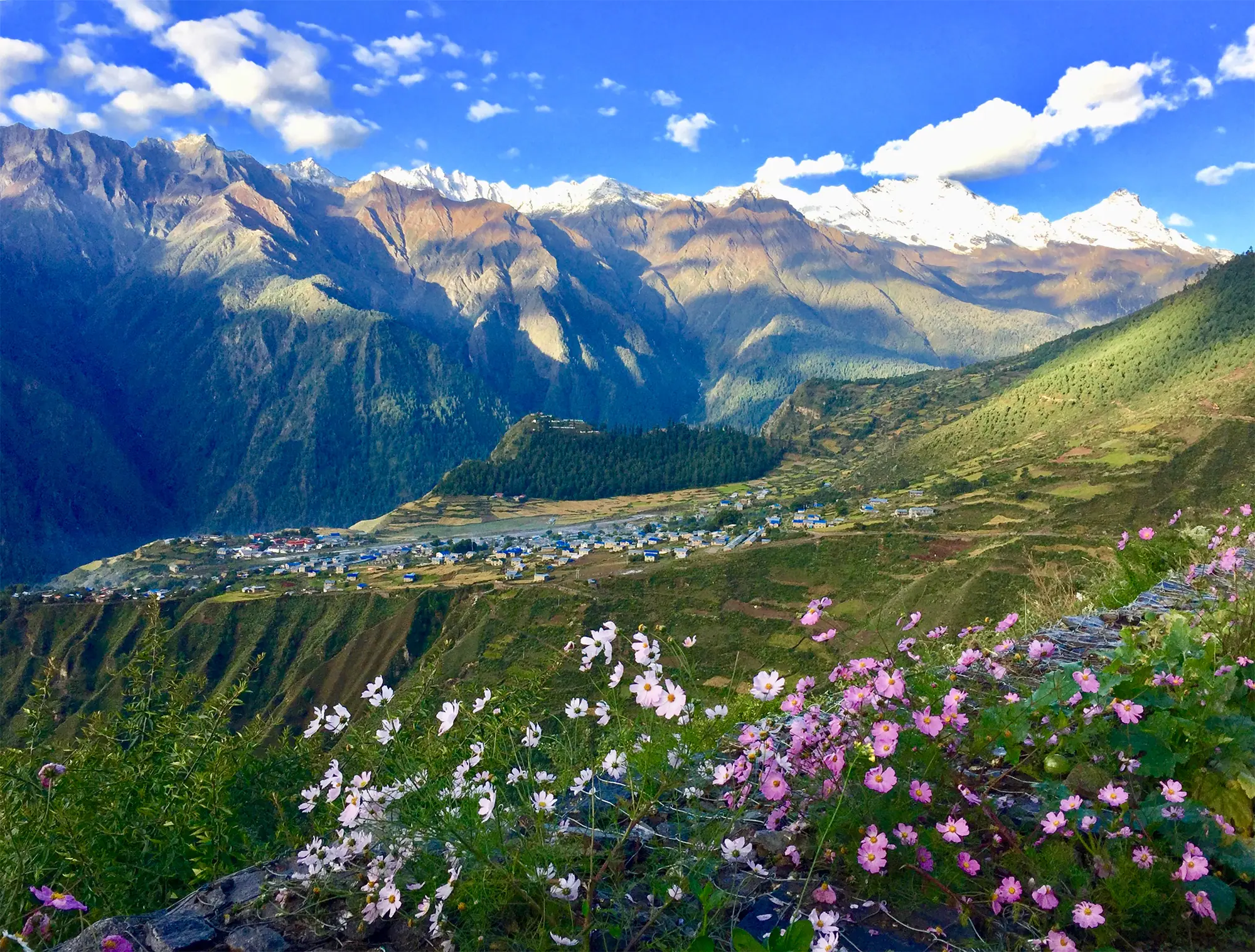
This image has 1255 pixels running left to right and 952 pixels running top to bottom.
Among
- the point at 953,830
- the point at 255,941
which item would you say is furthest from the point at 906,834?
the point at 255,941

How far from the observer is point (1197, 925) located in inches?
103

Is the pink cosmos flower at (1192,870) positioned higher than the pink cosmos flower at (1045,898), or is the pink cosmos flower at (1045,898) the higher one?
the pink cosmos flower at (1192,870)

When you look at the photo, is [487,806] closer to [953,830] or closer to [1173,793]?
[953,830]

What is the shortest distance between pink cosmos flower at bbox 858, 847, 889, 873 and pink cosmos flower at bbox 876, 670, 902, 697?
2.15 feet

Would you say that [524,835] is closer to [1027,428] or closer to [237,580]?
[237,580]

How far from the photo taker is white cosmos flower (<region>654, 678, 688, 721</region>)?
2498mm

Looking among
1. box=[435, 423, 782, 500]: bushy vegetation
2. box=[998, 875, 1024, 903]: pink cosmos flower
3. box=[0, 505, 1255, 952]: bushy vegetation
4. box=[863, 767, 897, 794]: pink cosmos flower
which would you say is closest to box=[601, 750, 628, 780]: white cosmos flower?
box=[0, 505, 1255, 952]: bushy vegetation

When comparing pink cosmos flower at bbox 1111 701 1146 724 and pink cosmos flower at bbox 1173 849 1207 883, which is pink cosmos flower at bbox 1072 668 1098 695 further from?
pink cosmos flower at bbox 1173 849 1207 883

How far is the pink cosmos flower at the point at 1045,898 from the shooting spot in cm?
251

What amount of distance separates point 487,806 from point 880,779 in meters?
1.56

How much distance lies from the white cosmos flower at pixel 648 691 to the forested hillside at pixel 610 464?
143 meters

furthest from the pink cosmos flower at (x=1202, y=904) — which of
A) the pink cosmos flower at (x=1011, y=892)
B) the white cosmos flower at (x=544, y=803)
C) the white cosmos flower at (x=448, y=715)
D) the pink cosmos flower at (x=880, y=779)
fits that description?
the white cosmos flower at (x=448, y=715)

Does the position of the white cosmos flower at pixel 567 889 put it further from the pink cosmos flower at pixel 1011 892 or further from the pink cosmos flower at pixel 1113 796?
the pink cosmos flower at pixel 1113 796

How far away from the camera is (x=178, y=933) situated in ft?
8.74
